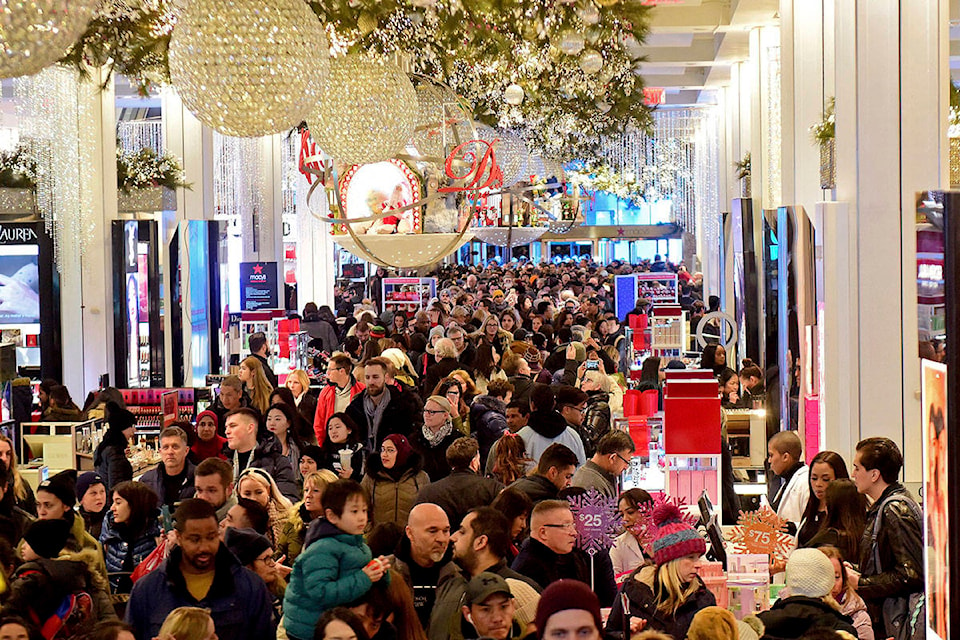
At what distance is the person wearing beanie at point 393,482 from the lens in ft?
20.9

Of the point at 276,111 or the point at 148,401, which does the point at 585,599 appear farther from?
the point at 148,401

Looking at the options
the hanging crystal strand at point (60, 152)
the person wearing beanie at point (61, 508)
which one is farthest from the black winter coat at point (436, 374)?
the hanging crystal strand at point (60, 152)

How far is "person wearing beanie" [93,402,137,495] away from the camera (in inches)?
290

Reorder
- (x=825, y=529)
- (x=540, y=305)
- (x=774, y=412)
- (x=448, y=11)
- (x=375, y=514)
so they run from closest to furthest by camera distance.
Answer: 1. (x=825, y=529)
2. (x=375, y=514)
3. (x=448, y=11)
4. (x=774, y=412)
5. (x=540, y=305)

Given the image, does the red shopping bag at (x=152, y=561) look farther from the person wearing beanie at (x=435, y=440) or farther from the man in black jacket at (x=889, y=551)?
the man in black jacket at (x=889, y=551)

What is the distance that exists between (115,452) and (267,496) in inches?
73.0

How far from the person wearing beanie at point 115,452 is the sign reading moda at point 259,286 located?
1062cm

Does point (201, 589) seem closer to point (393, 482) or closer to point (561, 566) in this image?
point (561, 566)

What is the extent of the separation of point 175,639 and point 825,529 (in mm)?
2961

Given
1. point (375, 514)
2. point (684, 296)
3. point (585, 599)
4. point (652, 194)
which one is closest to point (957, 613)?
point (585, 599)

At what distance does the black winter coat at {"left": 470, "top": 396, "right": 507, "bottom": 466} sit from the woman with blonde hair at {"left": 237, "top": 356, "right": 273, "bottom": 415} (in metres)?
1.66

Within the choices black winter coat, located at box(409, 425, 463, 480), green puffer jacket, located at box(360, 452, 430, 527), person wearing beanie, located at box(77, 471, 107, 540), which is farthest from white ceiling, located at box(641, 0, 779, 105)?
person wearing beanie, located at box(77, 471, 107, 540)

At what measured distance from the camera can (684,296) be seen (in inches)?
1085

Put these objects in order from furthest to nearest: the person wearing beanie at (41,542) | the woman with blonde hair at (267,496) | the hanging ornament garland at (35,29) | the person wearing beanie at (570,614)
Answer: the woman with blonde hair at (267,496), the person wearing beanie at (41,542), the person wearing beanie at (570,614), the hanging ornament garland at (35,29)
